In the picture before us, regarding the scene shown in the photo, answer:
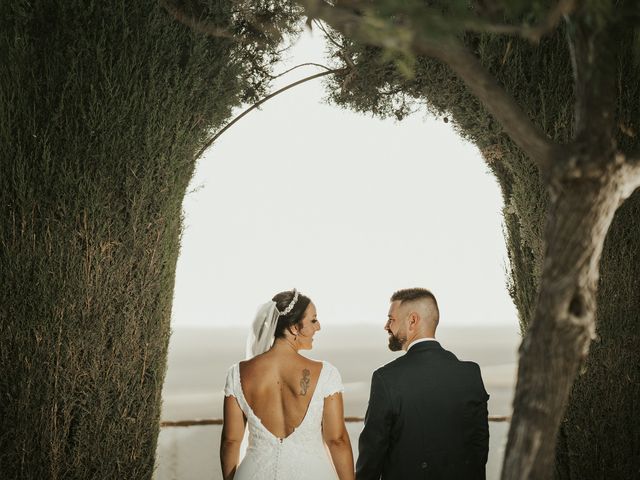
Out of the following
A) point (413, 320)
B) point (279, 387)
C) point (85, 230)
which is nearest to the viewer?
point (413, 320)

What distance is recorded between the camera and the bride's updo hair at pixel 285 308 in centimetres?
410

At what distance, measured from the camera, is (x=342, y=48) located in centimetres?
581

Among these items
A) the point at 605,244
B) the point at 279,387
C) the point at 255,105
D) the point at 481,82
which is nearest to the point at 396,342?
the point at 279,387

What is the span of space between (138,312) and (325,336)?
835cm

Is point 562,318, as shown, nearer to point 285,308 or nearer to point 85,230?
point 285,308

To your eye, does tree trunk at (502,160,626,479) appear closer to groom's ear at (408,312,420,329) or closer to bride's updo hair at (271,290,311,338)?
groom's ear at (408,312,420,329)

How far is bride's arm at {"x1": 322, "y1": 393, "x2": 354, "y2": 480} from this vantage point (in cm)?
409

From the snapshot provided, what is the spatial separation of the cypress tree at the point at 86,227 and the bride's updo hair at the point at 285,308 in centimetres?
89

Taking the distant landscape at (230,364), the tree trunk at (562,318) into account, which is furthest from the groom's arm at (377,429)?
the distant landscape at (230,364)

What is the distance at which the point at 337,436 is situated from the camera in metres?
4.15

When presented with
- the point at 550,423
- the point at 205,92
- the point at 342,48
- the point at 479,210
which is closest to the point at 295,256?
the point at 479,210

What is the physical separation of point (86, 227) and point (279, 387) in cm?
159

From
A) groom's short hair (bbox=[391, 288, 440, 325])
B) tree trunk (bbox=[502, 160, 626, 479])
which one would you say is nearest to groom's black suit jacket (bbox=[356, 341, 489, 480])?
groom's short hair (bbox=[391, 288, 440, 325])

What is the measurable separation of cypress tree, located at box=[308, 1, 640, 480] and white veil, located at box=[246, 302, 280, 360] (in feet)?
→ 6.27
